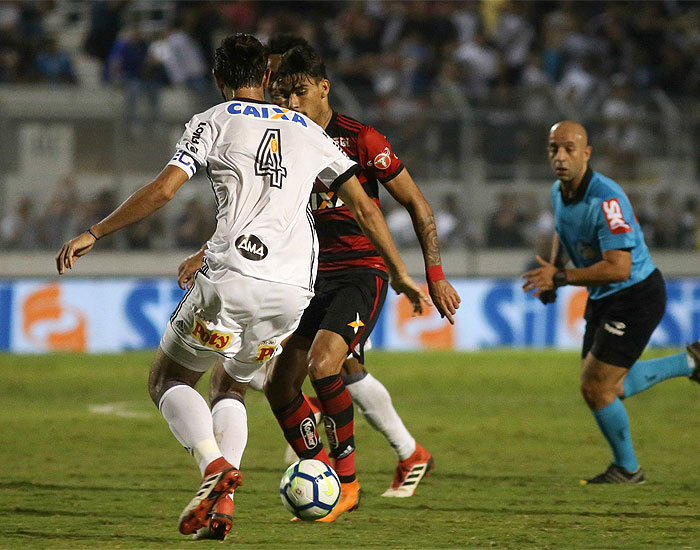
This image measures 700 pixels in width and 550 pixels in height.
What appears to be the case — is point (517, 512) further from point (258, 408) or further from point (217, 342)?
point (258, 408)

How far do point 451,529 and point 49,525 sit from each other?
71.6 inches

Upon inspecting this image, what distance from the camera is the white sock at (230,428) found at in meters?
4.73

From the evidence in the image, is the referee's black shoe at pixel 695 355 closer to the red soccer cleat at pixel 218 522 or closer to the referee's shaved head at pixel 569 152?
the referee's shaved head at pixel 569 152

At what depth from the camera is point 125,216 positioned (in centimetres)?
439

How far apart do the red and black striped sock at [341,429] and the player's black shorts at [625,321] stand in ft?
5.95

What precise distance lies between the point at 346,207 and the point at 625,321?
1.96 meters

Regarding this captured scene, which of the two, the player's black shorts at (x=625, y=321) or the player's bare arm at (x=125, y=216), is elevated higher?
the player's bare arm at (x=125, y=216)

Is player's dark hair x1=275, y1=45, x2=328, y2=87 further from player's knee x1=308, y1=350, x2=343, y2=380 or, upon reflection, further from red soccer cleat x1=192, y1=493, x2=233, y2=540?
red soccer cleat x1=192, y1=493, x2=233, y2=540

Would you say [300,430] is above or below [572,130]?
below

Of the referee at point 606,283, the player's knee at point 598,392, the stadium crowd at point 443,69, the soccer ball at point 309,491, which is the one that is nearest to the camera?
the soccer ball at point 309,491

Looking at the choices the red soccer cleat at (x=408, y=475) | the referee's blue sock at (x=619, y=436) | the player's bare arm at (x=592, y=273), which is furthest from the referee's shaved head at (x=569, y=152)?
the red soccer cleat at (x=408, y=475)

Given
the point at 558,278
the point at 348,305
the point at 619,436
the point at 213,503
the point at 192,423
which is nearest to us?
the point at 213,503

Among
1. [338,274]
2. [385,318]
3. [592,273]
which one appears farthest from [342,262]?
[385,318]

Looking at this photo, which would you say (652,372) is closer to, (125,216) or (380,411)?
(380,411)
